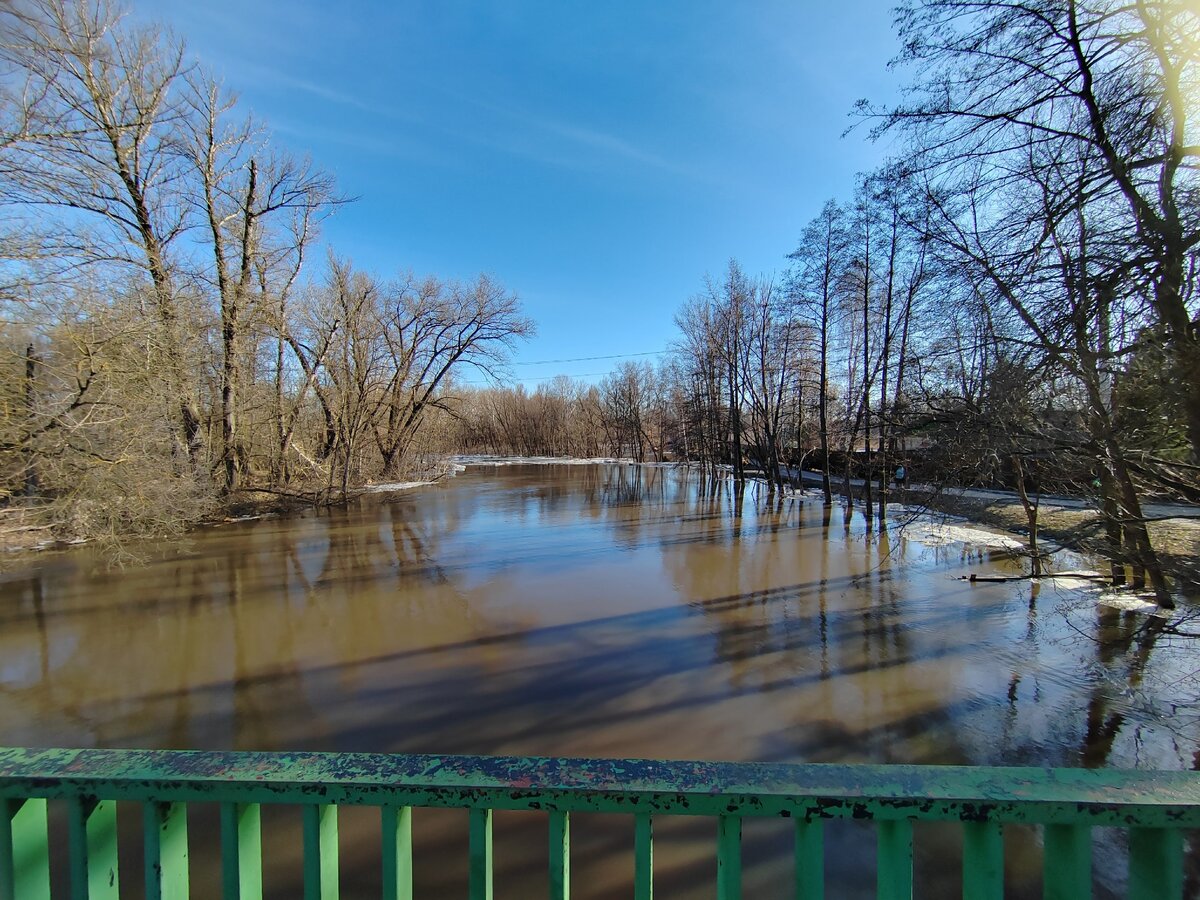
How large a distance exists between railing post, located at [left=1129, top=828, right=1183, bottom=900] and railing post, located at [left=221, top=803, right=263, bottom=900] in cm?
193

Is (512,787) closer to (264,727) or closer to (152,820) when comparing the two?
(152,820)

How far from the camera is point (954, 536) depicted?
15.3m

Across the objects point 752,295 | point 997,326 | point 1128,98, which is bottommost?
point 997,326

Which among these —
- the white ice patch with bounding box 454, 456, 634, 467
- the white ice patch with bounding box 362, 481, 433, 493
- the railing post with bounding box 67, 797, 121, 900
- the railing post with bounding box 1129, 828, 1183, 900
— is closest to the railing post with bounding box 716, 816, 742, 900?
the railing post with bounding box 1129, 828, 1183, 900

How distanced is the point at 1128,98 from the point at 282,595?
12.7 m

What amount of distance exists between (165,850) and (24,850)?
337 millimetres

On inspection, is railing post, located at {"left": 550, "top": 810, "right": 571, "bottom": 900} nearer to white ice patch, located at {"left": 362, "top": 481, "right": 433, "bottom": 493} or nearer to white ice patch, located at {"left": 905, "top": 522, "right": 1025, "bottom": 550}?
white ice patch, located at {"left": 905, "top": 522, "right": 1025, "bottom": 550}

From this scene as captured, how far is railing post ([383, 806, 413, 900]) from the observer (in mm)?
1199

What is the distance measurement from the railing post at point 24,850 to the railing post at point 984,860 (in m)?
2.06

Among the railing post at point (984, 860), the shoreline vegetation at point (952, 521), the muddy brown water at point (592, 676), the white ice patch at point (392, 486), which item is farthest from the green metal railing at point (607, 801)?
the white ice patch at point (392, 486)

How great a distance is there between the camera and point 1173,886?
3.60 feet

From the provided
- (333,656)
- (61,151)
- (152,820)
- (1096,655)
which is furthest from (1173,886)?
(61,151)

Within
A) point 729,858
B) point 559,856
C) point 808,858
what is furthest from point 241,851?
point 808,858

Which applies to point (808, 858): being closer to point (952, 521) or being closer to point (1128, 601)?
point (1128, 601)
